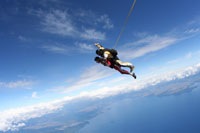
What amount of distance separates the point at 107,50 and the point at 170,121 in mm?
216635

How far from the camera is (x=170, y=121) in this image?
16912 centimetres

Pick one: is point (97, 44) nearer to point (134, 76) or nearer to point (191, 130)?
point (134, 76)

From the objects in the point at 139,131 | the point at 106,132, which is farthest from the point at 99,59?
the point at 106,132

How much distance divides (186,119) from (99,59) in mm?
216491

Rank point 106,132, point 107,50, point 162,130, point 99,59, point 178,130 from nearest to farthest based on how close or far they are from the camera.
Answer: point 107,50 < point 99,59 < point 178,130 < point 162,130 < point 106,132

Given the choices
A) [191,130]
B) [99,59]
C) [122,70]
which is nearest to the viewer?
[122,70]

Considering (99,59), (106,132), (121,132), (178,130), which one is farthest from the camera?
(106,132)

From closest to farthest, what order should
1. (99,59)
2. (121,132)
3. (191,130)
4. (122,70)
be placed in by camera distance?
1. (122,70)
2. (99,59)
3. (191,130)
4. (121,132)

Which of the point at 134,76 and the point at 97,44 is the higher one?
the point at 97,44

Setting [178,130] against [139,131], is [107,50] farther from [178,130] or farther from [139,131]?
[139,131]

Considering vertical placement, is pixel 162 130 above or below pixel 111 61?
below

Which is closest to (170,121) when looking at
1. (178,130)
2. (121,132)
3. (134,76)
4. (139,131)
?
(178,130)

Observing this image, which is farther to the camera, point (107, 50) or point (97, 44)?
point (97, 44)

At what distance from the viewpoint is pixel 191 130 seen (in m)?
130
